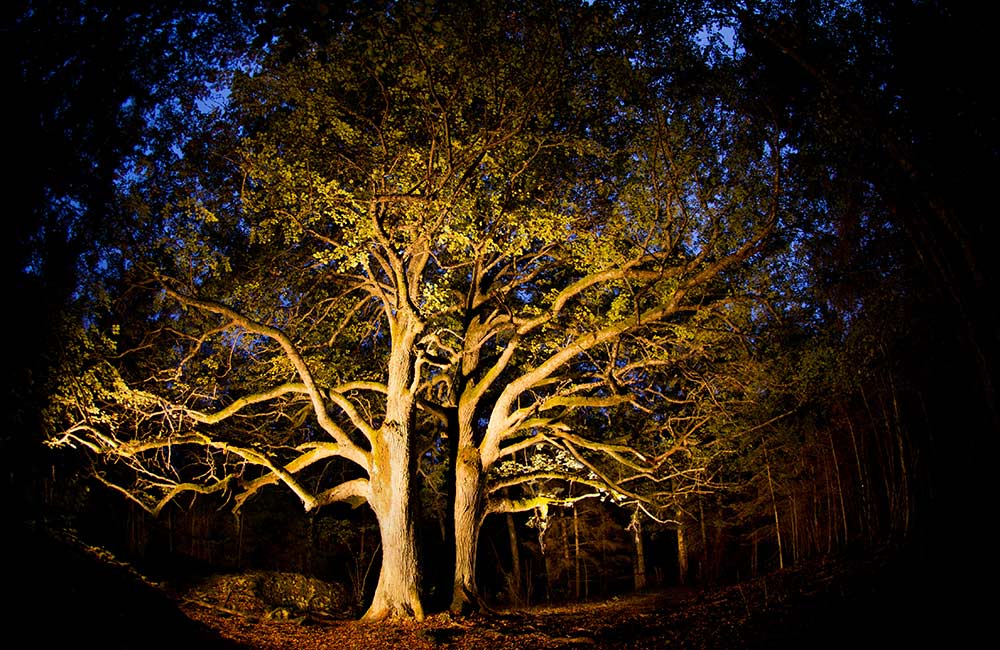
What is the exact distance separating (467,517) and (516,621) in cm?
234

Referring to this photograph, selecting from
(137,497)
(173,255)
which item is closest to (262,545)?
(137,497)

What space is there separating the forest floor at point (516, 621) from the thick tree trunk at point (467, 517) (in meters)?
0.94

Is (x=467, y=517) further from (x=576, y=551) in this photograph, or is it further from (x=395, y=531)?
(x=576, y=551)

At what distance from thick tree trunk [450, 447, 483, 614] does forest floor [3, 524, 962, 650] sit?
3.09 feet

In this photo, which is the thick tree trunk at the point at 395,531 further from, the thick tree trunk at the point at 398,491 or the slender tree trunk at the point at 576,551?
→ the slender tree trunk at the point at 576,551

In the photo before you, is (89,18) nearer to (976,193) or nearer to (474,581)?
(976,193)

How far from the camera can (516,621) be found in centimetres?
1094

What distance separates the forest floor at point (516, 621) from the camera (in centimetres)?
513

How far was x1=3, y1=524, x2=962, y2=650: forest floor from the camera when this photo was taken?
5.13 metres

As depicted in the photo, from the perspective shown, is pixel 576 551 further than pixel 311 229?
Yes

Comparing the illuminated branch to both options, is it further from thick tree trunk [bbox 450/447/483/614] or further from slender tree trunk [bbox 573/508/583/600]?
slender tree trunk [bbox 573/508/583/600]

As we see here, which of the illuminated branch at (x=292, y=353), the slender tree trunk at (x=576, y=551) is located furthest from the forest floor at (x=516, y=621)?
the slender tree trunk at (x=576, y=551)

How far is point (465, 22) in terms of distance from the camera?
9.31 meters

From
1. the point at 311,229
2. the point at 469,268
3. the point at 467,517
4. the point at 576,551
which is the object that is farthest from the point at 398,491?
the point at 576,551
